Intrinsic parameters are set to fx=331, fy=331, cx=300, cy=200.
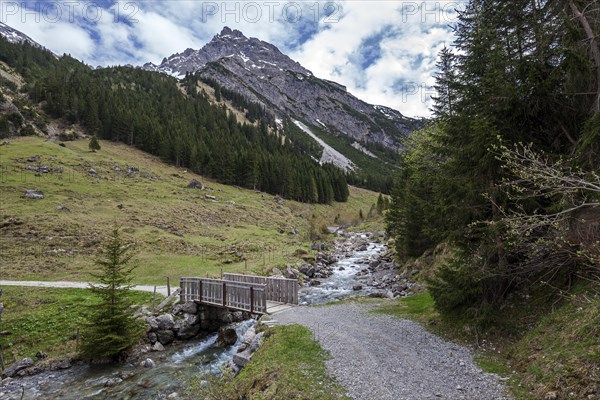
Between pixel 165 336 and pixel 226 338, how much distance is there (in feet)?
11.9

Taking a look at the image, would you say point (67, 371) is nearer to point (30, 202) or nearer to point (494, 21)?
point (494, 21)

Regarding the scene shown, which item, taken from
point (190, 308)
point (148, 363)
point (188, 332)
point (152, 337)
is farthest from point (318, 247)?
point (148, 363)

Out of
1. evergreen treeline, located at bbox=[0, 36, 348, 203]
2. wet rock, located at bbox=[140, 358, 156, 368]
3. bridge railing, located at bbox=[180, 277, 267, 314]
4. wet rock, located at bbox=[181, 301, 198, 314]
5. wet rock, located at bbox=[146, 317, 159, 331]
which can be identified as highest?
evergreen treeline, located at bbox=[0, 36, 348, 203]

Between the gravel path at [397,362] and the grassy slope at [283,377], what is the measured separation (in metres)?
0.46

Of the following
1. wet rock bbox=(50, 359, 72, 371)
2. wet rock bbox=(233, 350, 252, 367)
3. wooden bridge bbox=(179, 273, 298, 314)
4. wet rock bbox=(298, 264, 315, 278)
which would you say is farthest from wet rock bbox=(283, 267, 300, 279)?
wet rock bbox=(233, 350, 252, 367)

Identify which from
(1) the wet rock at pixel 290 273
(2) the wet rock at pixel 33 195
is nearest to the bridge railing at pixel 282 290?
(1) the wet rock at pixel 290 273

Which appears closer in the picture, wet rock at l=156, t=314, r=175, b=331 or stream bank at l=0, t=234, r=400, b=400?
stream bank at l=0, t=234, r=400, b=400

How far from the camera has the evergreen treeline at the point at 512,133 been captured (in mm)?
10195

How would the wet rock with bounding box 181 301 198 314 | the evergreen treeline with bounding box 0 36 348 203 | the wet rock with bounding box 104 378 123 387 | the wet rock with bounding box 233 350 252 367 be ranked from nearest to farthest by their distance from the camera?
the wet rock with bounding box 233 350 252 367 → the wet rock with bounding box 104 378 123 387 → the wet rock with bounding box 181 301 198 314 → the evergreen treeline with bounding box 0 36 348 203

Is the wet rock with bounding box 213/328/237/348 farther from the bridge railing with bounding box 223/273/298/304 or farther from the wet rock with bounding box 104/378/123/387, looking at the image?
the wet rock with bounding box 104/378/123/387

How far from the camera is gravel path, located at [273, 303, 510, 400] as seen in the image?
310 inches

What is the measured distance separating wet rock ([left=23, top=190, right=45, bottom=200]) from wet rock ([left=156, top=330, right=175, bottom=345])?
4090 centimetres

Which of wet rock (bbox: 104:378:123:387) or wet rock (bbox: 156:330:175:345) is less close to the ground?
wet rock (bbox: 156:330:175:345)

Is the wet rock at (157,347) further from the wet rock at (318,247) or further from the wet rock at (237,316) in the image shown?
the wet rock at (318,247)
